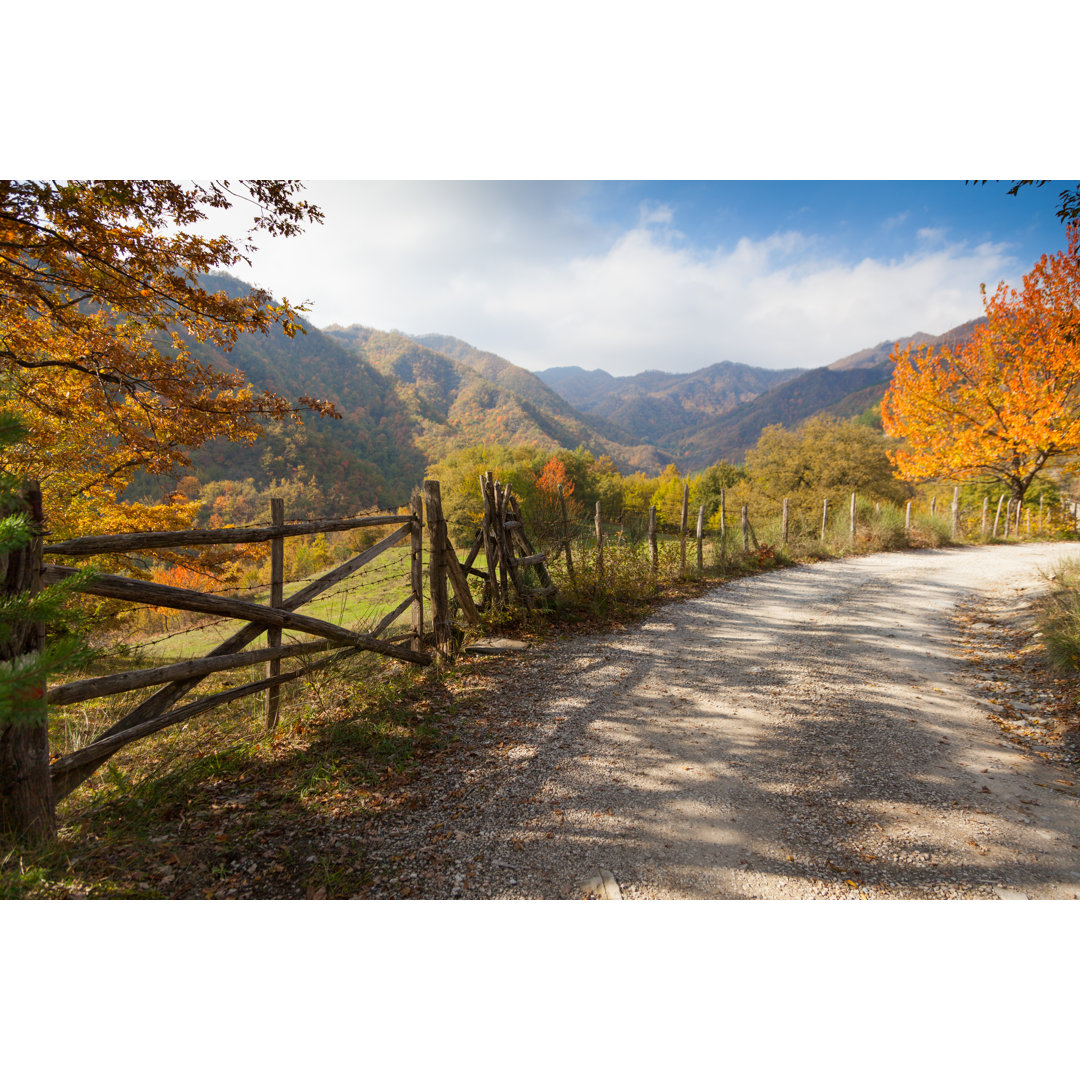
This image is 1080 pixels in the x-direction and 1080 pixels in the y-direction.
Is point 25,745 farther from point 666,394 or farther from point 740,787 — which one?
point 666,394

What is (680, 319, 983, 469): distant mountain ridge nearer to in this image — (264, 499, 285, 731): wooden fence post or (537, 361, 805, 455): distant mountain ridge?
(537, 361, 805, 455): distant mountain ridge

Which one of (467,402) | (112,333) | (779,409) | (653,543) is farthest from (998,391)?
(779,409)

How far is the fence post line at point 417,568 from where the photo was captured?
5402 mm

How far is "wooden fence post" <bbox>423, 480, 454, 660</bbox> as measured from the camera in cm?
566

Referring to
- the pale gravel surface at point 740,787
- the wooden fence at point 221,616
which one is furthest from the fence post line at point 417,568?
the pale gravel surface at point 740,787

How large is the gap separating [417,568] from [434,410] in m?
76.4

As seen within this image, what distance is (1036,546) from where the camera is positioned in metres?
15.1

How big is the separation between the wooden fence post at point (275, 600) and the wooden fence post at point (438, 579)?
176cm

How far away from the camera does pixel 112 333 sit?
5.39m

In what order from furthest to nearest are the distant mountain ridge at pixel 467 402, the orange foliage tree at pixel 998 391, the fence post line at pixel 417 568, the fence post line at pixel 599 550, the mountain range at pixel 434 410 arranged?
the distant mountain ridge at pixel 467 402, the mountain range at pixel 434 410, the orange foliage tree at pixel 998 391, the fence post line at pixel 599 550, the fence post line at pixel 417 568

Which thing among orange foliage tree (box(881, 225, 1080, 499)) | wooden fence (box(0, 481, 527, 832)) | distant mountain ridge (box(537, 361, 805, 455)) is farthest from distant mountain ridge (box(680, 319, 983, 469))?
wooden fence (box(0, 481, 527, 832))

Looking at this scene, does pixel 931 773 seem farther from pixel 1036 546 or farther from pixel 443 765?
pixel 1036 546

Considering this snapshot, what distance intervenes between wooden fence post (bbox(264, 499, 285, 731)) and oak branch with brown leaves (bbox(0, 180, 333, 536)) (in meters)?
1.81

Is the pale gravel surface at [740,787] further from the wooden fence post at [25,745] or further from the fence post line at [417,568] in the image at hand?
the wooden fence post at [25,745]
